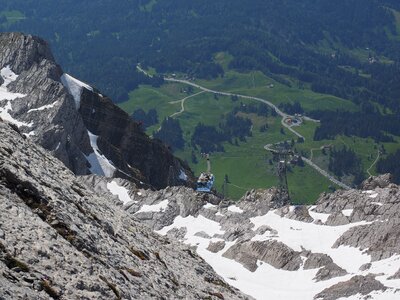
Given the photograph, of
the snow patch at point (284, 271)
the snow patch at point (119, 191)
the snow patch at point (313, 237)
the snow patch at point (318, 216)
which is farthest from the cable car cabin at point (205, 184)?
the snow patch at point (318, 216)

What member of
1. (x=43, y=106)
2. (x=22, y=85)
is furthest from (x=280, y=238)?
(x=22, y=85)

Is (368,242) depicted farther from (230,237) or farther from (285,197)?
(285,197)

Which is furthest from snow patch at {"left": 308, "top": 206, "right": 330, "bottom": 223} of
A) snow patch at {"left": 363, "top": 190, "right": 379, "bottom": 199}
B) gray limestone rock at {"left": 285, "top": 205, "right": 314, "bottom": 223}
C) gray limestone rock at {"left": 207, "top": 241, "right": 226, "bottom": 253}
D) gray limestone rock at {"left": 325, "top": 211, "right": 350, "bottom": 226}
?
gray limestone rock at {"left": 207, "top": 241, "right": 226, "bottom": 253}

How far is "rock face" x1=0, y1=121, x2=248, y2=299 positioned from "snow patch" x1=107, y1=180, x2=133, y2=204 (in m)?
91.5

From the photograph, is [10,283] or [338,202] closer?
[10,283]

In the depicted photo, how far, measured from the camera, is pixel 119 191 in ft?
527

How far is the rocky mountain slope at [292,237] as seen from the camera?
383 feet

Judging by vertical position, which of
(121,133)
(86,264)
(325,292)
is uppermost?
(86,264)

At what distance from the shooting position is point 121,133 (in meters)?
200

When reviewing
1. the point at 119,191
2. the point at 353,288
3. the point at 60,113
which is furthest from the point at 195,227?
the point at 60,113

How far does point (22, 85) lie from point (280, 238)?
7669cm

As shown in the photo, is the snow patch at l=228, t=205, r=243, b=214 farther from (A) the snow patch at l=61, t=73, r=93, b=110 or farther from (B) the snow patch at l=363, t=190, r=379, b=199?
(A) the snow patch at l=61, t=73, r=93, b=110

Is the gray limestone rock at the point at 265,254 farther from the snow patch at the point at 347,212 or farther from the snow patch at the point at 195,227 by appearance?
the snow patch at the point at 347,212

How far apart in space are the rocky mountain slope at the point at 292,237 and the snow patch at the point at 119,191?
179 millimetres
